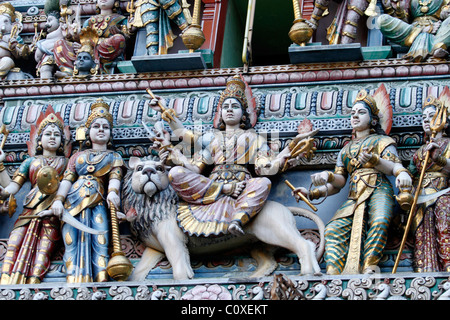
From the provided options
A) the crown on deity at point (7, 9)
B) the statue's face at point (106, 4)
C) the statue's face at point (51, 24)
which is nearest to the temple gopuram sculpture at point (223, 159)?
the statue's face at point (106, 4)

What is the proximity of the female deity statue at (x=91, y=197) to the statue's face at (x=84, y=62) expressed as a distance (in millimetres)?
1139

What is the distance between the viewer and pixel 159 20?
14891mm

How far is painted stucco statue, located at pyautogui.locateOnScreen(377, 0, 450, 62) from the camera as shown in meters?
13.6

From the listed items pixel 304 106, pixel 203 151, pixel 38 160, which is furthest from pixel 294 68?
pixel 38 160

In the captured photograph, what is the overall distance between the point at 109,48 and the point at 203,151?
249 centimetres

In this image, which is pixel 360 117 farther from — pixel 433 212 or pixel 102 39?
pixel 102 39

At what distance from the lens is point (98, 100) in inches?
541

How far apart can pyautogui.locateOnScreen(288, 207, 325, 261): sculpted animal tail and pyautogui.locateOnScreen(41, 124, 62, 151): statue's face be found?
2867mm

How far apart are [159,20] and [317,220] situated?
13.0ft

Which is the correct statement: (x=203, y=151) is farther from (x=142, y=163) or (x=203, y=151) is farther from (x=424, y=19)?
(x=424, y=19)

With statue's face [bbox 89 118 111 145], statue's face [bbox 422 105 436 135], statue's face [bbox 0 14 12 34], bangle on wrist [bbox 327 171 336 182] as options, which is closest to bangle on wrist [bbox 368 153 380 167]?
bangle on wrist [bbox 327 171 336 182]
